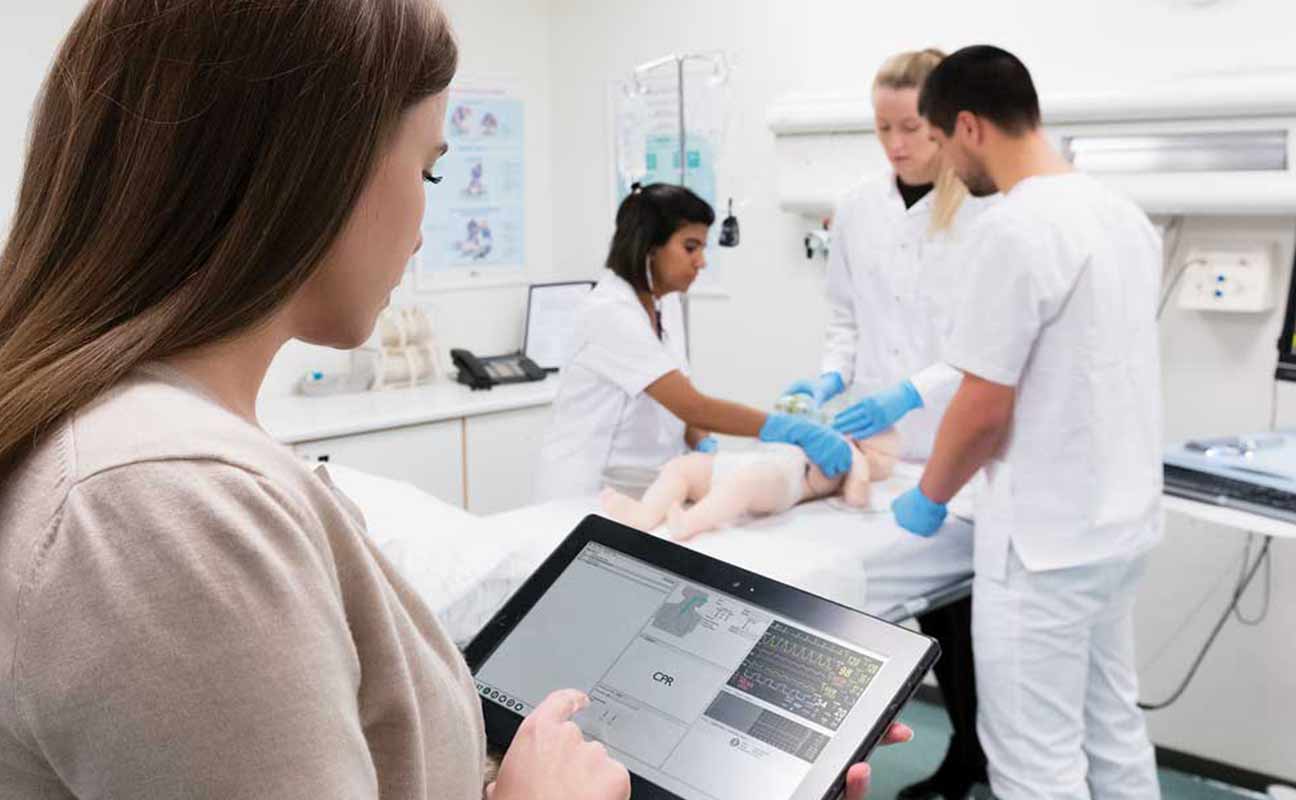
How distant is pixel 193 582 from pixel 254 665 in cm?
5

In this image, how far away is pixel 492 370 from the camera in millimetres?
3771

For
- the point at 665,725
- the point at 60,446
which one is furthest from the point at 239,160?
the point at 665,725

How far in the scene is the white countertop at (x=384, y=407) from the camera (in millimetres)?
3080

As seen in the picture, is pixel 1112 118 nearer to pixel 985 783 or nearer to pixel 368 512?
pixel 985 783

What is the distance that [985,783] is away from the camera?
8.86ft

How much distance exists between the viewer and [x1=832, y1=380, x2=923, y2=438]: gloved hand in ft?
8.33

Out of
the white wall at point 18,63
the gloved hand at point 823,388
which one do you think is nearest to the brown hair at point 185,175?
the gloved hand at point 823,388

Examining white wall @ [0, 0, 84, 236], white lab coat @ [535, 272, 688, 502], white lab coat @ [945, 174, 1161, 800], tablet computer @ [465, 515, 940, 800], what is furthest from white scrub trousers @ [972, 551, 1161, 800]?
white wall @ [0, 0, 84, 236]

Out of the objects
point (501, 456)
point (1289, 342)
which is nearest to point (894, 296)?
point (1289, 342)

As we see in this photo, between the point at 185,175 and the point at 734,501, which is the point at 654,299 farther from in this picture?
the point at 185,175

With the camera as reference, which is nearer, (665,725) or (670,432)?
(665,725)

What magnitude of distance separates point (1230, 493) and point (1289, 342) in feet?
1.39

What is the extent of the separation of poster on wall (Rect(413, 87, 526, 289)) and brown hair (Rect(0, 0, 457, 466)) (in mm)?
3215

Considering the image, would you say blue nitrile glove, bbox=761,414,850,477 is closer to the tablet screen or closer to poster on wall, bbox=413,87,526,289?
the tablet screen
